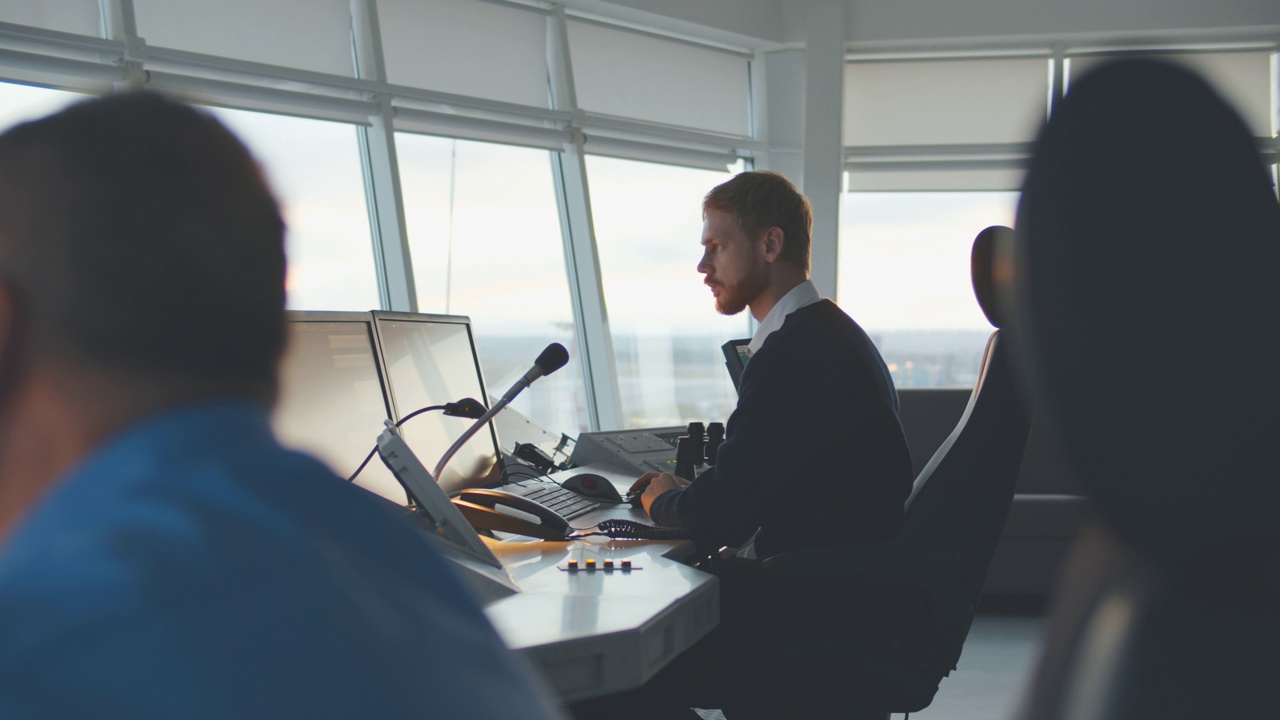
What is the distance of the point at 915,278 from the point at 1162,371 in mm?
6120

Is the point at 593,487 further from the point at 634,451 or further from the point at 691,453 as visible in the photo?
the point at 634,451

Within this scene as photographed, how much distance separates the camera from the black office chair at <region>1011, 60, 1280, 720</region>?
0.41 meters

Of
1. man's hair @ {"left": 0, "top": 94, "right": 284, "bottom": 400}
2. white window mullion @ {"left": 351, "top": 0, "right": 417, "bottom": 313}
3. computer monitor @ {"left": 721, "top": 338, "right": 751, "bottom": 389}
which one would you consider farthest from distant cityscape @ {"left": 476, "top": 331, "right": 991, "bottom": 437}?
man's hair @ {"left": 0, "top": 94, "right": 284, "bottom": 400}

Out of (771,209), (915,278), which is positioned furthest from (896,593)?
(915,278)

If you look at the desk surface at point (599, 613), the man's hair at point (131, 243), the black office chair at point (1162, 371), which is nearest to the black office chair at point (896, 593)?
the desk surface at point (599, 613)

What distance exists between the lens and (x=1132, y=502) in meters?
0.42

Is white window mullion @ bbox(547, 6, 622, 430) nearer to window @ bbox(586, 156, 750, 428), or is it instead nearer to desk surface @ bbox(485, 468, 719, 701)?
window @ bbox(586, 156, 750, 428)

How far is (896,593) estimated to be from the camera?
1.84m

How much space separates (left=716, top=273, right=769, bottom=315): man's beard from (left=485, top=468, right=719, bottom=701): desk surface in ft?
2.44

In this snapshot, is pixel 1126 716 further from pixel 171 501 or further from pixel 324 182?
pixel 324 182

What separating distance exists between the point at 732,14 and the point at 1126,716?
5768mm

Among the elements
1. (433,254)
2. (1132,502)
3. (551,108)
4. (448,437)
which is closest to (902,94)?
(551,108)

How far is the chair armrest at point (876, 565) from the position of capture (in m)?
1.81

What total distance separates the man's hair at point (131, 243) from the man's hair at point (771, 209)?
1920 mm
